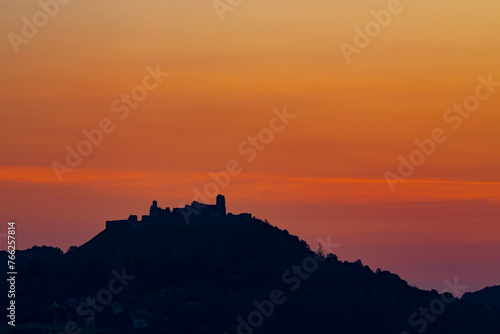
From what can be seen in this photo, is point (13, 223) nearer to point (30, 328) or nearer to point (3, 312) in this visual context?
point (30, 328)

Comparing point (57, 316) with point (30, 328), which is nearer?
point (30, 328)

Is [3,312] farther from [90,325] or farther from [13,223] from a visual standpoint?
[13,223]

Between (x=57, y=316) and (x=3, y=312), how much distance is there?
10.1 metres

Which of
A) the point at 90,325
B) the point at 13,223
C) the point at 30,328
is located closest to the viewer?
the point at 13,223

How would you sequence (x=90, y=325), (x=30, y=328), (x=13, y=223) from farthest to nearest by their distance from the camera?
(x=90, y=325) → (x=30, y=328) → (x=13, y=223)

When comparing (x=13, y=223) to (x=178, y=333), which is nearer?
(x=13, y=223)

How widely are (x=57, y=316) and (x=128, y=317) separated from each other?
39.9ft

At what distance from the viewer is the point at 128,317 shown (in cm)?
19612

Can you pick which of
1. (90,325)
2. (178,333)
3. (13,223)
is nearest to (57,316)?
(90,325)

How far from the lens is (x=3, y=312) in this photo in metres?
196

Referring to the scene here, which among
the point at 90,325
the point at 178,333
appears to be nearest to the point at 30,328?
the point at 90,325

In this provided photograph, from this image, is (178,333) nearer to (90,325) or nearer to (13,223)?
(90,325)

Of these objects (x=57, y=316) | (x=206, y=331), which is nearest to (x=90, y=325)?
(x=57, y=316)

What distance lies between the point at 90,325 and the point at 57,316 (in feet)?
21.1
